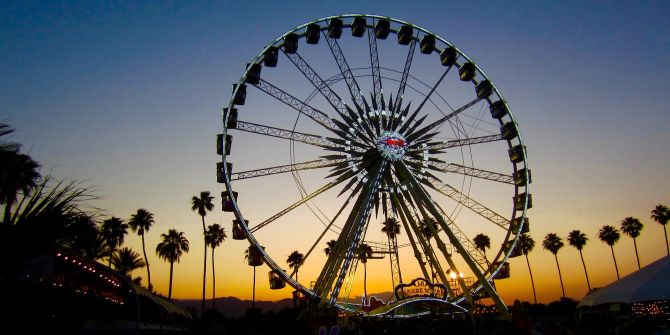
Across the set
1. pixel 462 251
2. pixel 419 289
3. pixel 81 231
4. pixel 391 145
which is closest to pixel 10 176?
pixel 81 231

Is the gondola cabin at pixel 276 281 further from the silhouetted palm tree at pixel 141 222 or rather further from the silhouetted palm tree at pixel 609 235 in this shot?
the silhouetted palm tree at pixel 609 235

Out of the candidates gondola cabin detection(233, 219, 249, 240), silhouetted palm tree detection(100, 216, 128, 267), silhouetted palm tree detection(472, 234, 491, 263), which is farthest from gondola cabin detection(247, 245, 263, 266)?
silhouetted palm tree detection(472, 234, 491, 263)

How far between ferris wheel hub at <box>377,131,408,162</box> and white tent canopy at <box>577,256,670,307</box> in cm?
1574

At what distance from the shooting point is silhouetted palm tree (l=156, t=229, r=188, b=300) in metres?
62.4

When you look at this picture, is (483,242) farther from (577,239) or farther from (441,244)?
(441,244)

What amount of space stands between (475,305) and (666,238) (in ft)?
198

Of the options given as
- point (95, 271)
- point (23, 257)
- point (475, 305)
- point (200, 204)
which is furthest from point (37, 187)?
point (200, 204)

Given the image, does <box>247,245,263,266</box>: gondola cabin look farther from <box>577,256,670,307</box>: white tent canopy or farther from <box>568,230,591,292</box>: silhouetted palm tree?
<box>568,230,591,292</box>: silhouetted palm tree

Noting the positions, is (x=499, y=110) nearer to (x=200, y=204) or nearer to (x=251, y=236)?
(x=251, y=236)

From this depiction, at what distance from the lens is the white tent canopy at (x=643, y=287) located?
2467 cm

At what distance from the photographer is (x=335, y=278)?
25.2 metres

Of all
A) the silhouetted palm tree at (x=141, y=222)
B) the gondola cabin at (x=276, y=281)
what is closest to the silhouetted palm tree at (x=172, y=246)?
the silhouetted palm tree at (x=141, y=222)

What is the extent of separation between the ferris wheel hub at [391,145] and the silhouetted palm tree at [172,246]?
4562 centimetres

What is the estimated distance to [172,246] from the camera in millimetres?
62938
